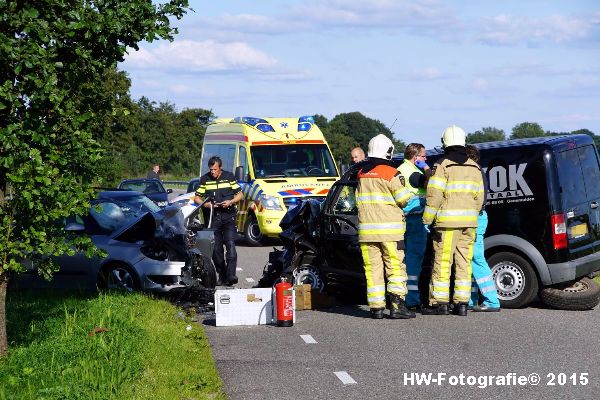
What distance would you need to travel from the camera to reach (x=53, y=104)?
864 cm

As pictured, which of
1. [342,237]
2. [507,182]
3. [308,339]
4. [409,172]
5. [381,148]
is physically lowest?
[308,339]

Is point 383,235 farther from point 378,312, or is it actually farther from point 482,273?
point 482,273

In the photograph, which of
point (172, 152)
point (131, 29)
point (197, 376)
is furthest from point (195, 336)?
point (172, 152)

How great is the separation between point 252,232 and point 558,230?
1185 centimetres

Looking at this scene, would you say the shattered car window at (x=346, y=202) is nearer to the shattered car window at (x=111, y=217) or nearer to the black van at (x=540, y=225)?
the black van at (x=540, y=225)

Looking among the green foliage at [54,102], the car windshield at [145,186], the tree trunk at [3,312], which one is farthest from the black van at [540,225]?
the car windshield at [145,186]

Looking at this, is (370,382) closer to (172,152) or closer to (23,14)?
(23,14)

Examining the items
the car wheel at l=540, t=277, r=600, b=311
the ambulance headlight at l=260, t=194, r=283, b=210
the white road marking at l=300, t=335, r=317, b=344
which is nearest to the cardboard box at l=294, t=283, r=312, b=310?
the white road marking at l=300, t=335, r=317, b=344

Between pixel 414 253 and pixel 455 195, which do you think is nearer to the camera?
pixel 455 195

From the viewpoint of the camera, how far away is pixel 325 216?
42.7 ft

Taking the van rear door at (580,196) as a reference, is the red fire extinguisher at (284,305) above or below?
below

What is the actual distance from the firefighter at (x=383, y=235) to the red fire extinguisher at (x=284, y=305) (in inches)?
38.6

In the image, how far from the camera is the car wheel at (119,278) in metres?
13.9

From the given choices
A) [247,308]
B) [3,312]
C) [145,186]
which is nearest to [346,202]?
[247,308]
